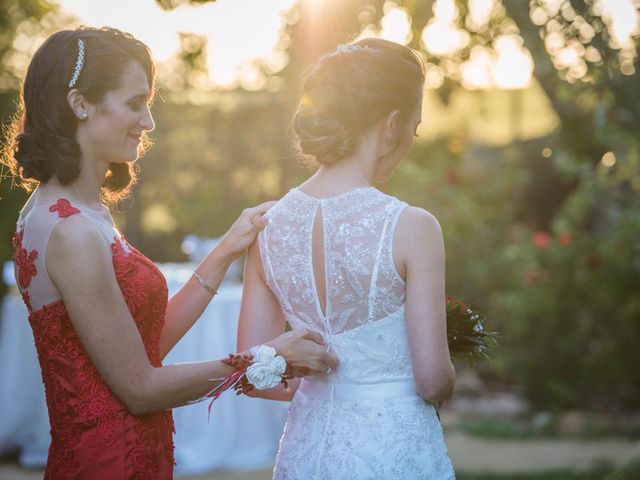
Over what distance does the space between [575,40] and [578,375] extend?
6114mm

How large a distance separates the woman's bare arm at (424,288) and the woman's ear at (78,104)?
0.96 meters

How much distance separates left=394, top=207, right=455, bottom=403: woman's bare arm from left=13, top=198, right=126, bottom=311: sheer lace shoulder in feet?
2.77

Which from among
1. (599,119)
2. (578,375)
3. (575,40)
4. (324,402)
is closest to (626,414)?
(578,375)

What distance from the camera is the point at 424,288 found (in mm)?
2482

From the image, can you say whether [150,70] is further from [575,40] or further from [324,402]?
[575,40]

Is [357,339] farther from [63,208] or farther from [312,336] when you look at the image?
[63,208]

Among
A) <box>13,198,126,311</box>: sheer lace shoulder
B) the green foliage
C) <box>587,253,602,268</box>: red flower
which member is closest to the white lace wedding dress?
<box>13,198,126,311</box>: sheer lace shoulder

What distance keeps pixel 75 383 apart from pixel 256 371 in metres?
0.51

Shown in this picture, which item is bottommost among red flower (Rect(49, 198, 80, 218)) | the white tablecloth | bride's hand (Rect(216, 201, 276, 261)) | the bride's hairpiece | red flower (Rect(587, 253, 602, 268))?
the white tablecloth

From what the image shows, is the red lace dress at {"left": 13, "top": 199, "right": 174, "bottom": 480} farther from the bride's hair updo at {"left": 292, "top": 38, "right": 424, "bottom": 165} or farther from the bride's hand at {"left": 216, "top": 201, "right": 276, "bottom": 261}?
the bride's hair updo at {"left": 292, "top": 38, "right": 424, "bottom": 165}

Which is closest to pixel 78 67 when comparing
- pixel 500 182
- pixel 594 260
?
pixel 594 260

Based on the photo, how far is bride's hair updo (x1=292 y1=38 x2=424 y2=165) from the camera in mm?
2586

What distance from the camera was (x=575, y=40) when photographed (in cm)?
369

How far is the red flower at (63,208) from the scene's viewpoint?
2463mm
